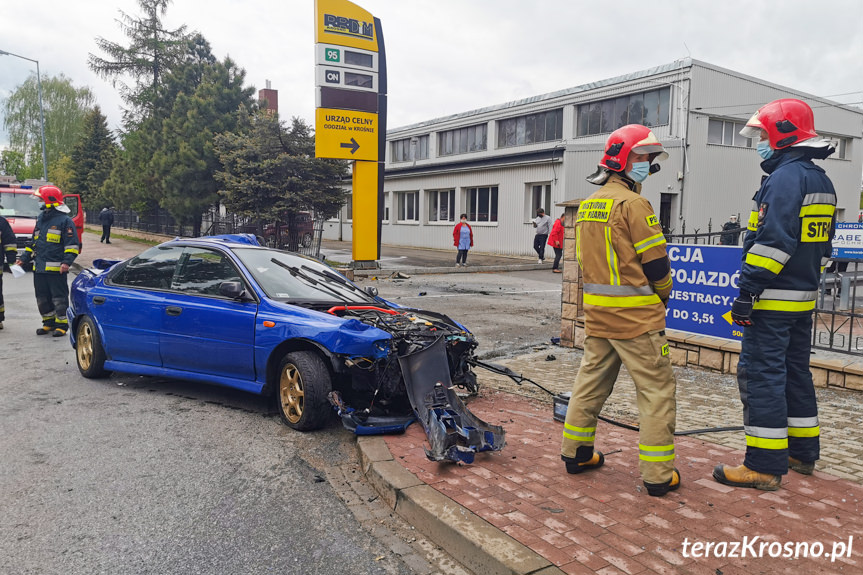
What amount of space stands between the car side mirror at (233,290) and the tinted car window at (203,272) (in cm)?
21

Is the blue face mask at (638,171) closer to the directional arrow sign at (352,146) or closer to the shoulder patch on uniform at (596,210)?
the shoulder patch on uniform at (596,210)

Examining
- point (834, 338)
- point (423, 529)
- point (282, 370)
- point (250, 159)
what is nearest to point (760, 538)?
point (423, 529)

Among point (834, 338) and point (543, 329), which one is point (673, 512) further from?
point (543, 329)

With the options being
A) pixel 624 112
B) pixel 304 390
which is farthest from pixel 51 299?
pixel 624 112

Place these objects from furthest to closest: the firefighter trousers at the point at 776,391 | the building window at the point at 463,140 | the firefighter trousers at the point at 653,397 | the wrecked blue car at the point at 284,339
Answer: the building window at the point at 463,140
the wrecked blue car at the point at 284,339
the firefighter trousers at the point at 776,391
the firefighter trousers at the point at 653,397

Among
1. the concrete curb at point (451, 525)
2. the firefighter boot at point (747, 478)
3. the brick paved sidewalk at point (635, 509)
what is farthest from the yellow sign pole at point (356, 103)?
the firefighter boot at point (747, 478)

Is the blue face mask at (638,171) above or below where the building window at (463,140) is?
below

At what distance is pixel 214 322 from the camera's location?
224 inches

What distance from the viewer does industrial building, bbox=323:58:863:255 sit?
27.6 meters

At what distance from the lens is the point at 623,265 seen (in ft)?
12.2

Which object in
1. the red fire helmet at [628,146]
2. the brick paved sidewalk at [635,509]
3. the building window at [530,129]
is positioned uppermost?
the building window at [530,129]

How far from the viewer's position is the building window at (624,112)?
28.5m

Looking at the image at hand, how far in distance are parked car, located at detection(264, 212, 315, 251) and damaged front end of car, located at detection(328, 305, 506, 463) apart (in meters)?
17.2

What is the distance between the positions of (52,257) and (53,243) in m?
0.20
